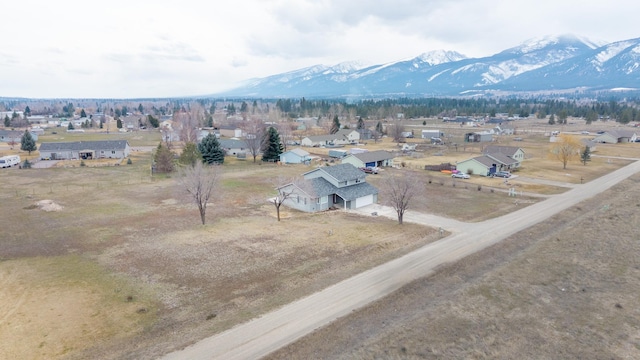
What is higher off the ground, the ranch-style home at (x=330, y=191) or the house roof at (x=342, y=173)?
the house roof at (x=342, y=173)

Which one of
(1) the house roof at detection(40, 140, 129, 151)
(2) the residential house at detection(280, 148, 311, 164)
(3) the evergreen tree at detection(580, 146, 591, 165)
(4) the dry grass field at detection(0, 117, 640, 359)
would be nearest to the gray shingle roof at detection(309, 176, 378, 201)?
(4) the dry grass field at detection(0, 117, 640, 359)

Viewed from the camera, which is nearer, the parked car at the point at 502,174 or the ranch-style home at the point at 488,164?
the parked car at the point at 502,174

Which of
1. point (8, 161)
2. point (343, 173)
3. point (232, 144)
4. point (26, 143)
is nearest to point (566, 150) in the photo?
point (343, 173)

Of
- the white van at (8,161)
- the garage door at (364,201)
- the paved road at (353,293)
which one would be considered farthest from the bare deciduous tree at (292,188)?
the white van at (8,161)

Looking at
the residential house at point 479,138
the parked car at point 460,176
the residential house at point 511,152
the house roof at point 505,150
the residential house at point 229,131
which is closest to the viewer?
the parked car at point 460,176

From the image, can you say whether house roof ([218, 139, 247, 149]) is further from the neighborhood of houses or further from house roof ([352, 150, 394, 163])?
house roof ([352, 150, 394, 163])

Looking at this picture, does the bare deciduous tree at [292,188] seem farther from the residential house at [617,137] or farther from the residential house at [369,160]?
the residential house at [617,137]
